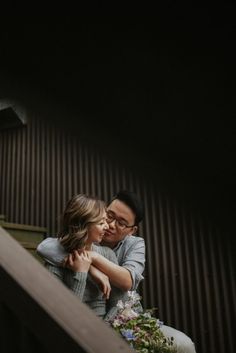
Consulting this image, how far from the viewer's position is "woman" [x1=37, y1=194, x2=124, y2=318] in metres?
1.48

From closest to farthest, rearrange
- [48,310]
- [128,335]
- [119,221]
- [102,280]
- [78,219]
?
[48,310]
[128,335]
[102,280]
[78,219]
[119,221]

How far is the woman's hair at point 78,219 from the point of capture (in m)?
1.54

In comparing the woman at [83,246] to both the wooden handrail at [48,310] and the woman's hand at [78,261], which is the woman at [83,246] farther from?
the wooden handrail at [48,310]

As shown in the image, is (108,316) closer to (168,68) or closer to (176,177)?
(176,177)

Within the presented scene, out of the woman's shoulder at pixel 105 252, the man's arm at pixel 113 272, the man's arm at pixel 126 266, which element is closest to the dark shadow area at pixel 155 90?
the man's arm at pixel 126 266

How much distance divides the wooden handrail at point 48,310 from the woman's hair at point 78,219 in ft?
2.94

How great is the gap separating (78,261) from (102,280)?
135 mm

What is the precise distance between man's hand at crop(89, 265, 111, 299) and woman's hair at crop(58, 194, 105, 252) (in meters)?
0.12

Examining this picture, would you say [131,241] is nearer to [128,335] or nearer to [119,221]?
[119,221]

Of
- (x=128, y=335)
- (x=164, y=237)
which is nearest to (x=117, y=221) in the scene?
(x=128, y=335)

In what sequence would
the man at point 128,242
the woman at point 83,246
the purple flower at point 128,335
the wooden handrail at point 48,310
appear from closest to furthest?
the wooden handrail at point 48,310, the purple flower at point 128,335, the woman at point 83,246, the man at point 128,242

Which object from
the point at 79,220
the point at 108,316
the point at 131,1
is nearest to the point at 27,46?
the point at 131,1

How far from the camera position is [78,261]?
4.79 ft

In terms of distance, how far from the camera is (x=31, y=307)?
573 millimetres
